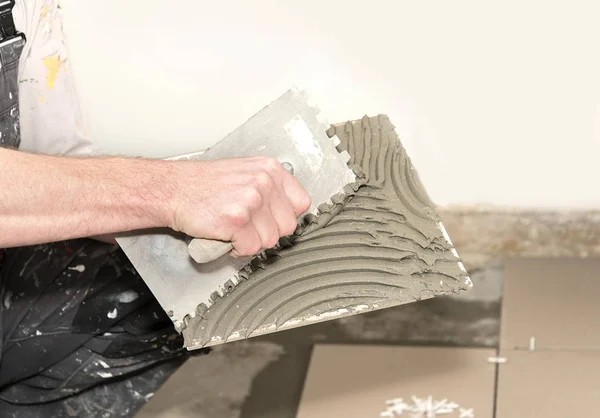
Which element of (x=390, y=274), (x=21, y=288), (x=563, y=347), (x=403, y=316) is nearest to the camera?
(x=390, y=274)

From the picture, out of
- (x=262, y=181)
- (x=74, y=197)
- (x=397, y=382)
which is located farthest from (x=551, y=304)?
(x=74, y=197)

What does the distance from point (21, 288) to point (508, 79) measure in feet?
5.16

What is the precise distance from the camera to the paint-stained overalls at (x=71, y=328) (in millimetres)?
1805

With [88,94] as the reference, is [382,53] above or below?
above

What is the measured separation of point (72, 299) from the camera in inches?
72.3

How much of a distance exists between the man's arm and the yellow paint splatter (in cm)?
60

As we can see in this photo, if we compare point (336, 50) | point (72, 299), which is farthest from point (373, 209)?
point (336, 50)

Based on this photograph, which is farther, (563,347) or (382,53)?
(382,53)

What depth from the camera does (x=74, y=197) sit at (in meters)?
1.35

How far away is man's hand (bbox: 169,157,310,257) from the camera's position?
133 cm

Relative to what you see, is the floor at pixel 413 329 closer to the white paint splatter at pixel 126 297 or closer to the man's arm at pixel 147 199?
the white paint splatter at pixel 126 297

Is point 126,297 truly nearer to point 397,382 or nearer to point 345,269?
point 345,269

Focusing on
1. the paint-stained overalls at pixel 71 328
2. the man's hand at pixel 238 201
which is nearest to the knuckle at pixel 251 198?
the man's hand at pixel 238 201

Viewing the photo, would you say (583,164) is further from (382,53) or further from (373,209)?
(373,209)
